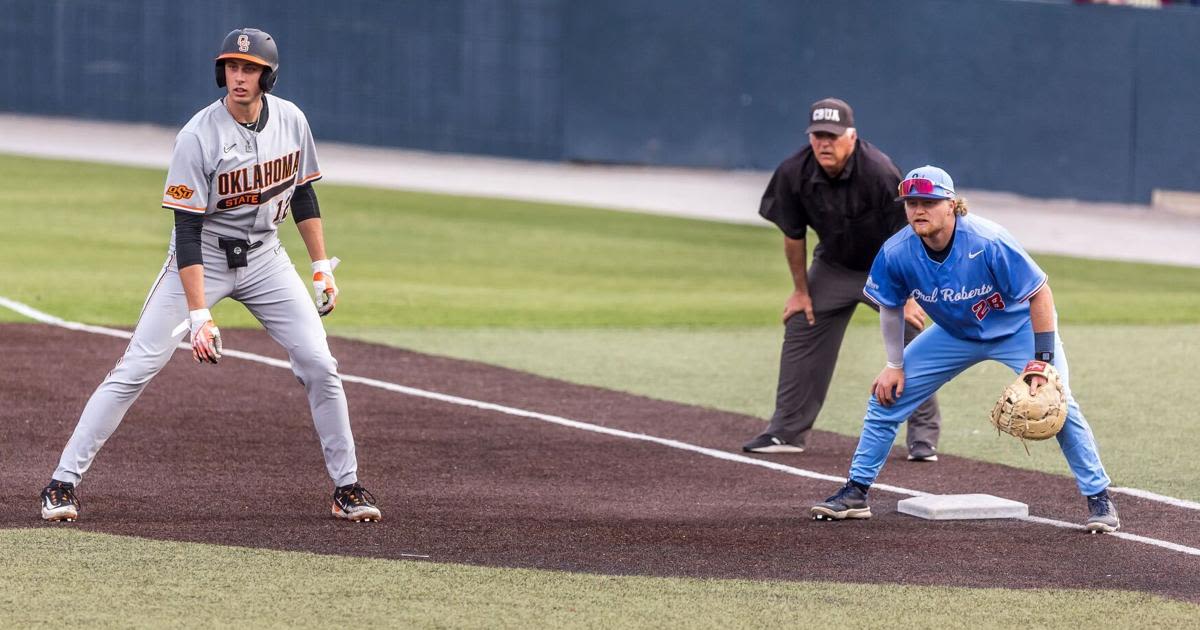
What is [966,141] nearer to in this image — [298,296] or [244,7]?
[244,7]

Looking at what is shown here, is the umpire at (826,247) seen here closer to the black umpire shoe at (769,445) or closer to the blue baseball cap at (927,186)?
the black umpire shoe at (769,445)

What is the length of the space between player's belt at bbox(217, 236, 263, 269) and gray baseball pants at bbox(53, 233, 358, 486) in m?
0.05

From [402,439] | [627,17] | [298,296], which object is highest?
[627,17]

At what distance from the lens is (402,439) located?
34.1 feet

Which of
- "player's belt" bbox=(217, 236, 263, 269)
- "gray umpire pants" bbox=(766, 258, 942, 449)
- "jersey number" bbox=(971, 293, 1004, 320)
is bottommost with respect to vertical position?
"gray umpire pants" bbox=(766, 258, 942, 449)

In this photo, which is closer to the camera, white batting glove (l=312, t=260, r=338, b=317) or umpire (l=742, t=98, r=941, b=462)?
white batting glove (l=312, t=260, r=338, b=317)

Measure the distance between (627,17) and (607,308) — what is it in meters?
12.4

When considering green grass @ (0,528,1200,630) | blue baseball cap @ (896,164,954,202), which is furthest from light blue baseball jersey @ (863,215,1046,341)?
green grass @ (0,528,1200,630)

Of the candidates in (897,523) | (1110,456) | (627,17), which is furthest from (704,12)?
(897,523)

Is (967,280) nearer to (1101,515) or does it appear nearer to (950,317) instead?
(950,317)

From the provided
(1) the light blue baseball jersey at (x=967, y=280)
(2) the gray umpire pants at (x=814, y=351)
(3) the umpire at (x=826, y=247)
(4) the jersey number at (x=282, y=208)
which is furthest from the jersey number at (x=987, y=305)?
(4) the jersey number at (x=282, y=208)

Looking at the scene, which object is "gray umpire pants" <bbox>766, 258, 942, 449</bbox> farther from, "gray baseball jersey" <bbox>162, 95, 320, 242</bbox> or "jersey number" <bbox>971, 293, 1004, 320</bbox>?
"gray baseball jersey" <bbox>162, 95, 320, 242</bbox>

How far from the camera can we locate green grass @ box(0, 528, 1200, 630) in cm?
630

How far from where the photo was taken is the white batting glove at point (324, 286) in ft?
26.5
